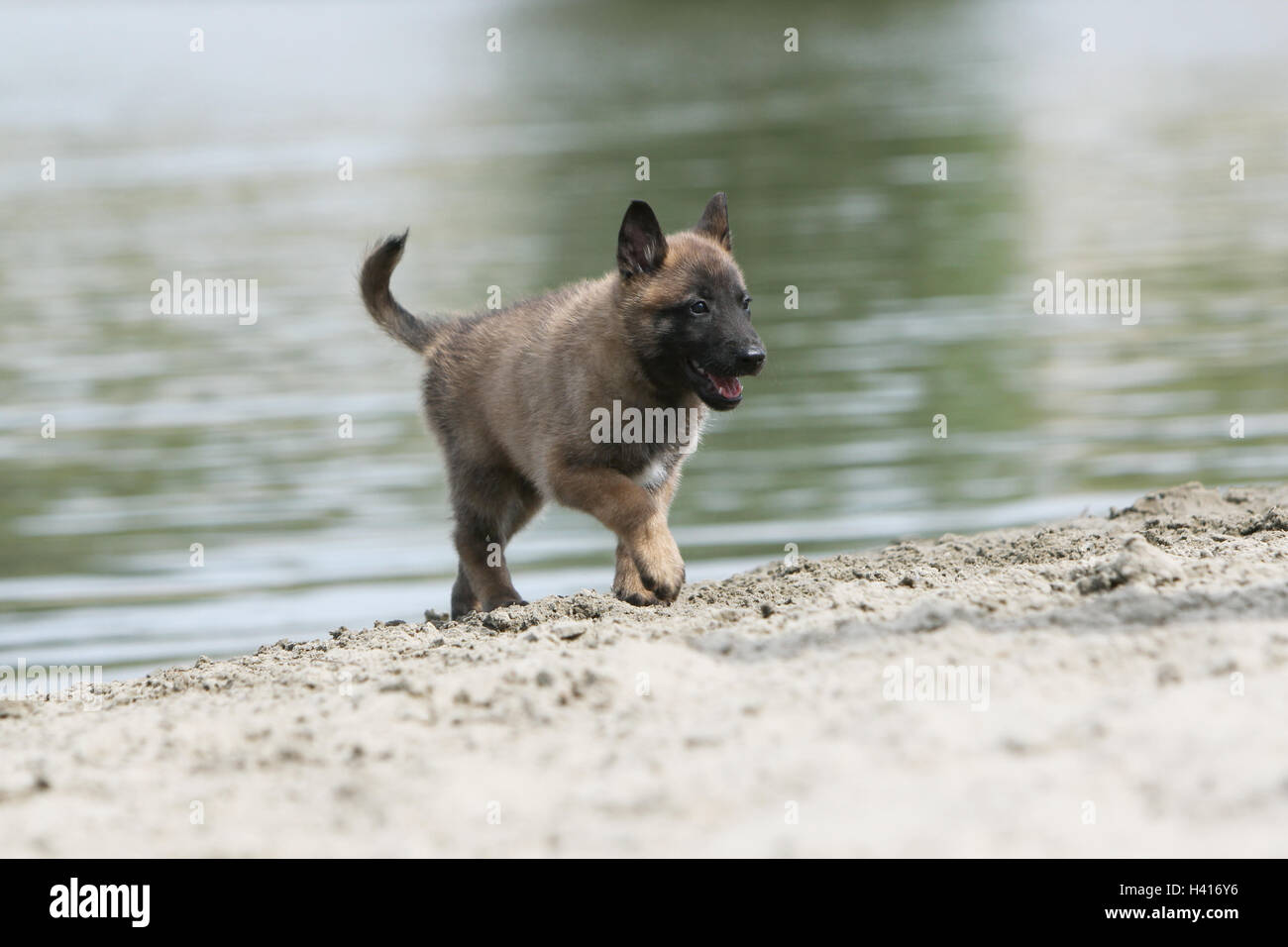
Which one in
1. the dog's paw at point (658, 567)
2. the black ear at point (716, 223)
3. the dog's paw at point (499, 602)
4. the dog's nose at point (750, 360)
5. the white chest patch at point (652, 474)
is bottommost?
the dog's paw at point (499, 602)

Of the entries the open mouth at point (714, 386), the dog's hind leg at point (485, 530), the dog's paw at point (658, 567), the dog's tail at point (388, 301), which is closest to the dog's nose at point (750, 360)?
the open mouth at point (714, 386)

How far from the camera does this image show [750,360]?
6.95 metres

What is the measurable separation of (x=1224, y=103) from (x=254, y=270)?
18829 millimetres

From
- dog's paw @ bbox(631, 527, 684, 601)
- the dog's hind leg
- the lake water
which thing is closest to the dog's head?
dog's paw @ bbox(631, 527, 684, 601)

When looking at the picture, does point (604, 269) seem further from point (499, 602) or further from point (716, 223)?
point (499, 602)

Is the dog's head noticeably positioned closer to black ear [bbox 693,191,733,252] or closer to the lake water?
black ear [bbox 693,191,733,252]

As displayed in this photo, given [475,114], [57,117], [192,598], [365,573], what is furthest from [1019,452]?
[57,117]

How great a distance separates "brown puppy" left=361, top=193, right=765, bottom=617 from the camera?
23.1 feet

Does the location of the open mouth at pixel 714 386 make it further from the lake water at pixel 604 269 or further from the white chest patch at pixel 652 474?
the lake water at pixel 604 269

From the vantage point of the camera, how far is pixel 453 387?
800cm

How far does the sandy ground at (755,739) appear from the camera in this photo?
13.2 feet

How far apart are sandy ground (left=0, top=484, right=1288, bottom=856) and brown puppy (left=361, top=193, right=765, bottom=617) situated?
0.95 meters

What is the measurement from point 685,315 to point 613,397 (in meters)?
0.47

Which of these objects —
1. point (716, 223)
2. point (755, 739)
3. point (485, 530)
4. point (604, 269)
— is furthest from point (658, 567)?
point (604, 269)
